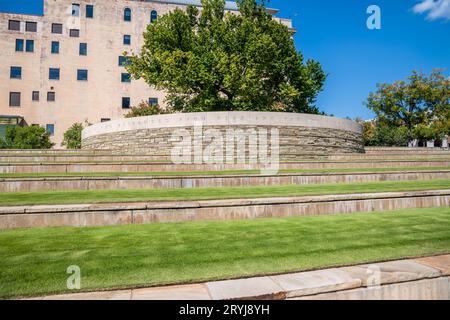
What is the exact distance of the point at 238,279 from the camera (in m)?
3.48

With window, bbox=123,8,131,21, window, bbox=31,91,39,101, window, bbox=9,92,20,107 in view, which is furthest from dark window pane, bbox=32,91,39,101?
window, bbox=123,8,131,21

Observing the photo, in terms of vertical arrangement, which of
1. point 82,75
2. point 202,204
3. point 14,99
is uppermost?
point 82,75

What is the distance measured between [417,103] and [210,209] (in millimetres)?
46666

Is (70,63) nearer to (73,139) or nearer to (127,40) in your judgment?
(127,40)

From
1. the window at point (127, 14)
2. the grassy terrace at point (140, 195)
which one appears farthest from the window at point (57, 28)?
the grassy terrace at point (140, 195)

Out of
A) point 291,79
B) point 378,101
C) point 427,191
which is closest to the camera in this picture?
point 427,191

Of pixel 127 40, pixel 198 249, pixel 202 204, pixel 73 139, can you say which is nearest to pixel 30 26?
pixel 127 40

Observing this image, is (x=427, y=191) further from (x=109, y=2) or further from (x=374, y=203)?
(x=109, y=2)

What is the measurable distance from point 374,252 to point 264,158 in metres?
13.1

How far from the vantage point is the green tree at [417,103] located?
39.7 metres

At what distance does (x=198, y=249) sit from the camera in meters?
4.50

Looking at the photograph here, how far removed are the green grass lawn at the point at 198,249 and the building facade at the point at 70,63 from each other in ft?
126

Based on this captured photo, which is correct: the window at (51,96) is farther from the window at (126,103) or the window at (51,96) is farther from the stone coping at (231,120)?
the stone coping at (231,120)
